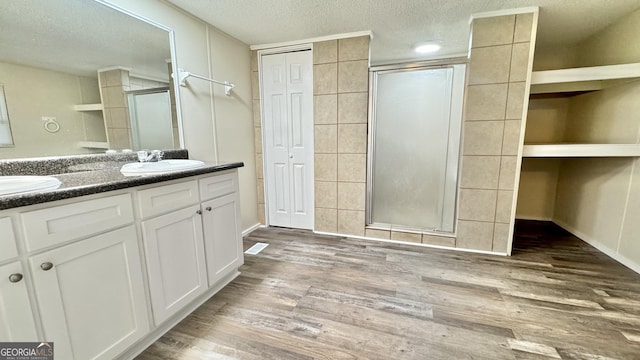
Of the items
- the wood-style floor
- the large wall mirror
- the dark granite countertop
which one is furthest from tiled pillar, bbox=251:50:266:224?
the dark granite countertop

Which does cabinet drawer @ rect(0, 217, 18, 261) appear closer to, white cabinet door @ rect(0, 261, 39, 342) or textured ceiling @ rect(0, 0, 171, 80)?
white cabinet door @ rect(0, 261, 39, 342)

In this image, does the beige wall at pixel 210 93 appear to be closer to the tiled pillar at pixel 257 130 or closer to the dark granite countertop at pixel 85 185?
the tiled pillar at pixel 257 130

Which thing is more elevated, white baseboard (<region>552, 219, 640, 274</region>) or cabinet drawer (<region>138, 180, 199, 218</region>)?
cabinet drawer (<region>138, 180, 199, 218</region>)

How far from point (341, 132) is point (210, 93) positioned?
134 cm

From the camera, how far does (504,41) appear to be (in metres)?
2.13

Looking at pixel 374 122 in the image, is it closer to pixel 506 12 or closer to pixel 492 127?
pixel 492 127

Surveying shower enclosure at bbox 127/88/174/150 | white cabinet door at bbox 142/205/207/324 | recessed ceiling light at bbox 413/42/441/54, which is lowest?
white cabinet door at bbox 142/205/207/324

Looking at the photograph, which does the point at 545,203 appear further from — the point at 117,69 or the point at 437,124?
the point at 117,69

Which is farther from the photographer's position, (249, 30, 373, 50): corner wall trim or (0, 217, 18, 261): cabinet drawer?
(249, 30, 373, 50): corner wall trim

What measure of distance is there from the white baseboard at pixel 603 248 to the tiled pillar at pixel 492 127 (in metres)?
0.88

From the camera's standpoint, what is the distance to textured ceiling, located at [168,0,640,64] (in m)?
1.95

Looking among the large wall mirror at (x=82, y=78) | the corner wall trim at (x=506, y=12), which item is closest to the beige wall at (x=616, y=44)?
the corner wall trim at (x=506, y=12)

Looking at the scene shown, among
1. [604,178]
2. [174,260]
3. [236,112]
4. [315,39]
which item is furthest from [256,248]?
[604,178]

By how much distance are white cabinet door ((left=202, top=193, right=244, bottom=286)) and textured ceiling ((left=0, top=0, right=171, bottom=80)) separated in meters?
1.11
